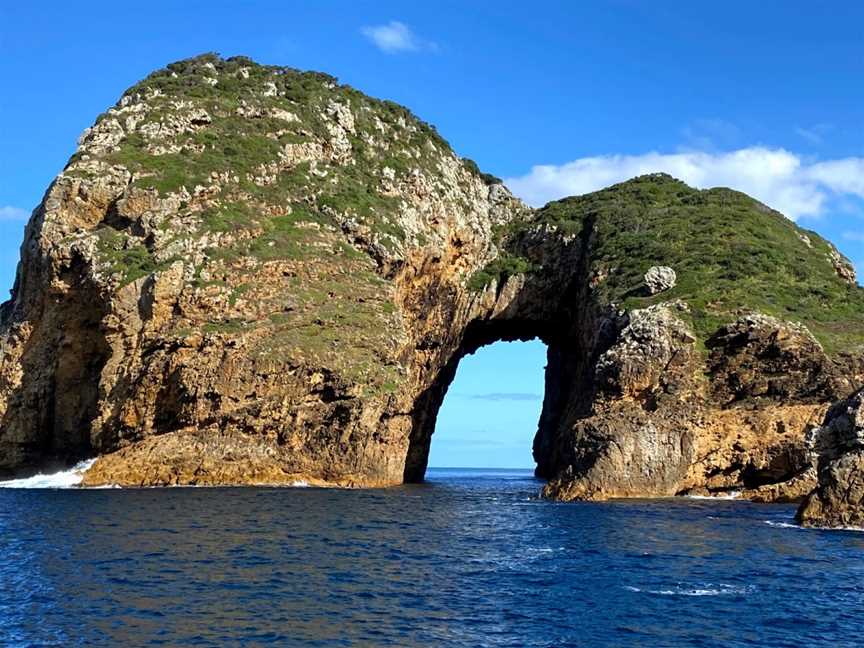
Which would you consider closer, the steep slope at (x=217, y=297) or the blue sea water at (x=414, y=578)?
the blue sea water at (x=414, y=578)

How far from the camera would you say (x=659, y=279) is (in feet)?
281

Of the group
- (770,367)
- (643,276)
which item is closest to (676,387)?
(770,367)

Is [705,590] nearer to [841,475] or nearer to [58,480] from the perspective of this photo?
[841,475]

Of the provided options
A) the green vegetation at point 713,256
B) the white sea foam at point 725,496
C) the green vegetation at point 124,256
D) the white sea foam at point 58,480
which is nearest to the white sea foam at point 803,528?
the white sea foam at point 725,496

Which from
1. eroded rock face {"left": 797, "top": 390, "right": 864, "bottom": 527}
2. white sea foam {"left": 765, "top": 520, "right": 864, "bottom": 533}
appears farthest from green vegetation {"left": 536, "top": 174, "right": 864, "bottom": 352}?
white sea foam {"left": 765, "top": 520, "right": 864, "bottom": 533}

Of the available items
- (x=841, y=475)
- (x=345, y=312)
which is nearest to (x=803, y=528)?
(x=841, y=475)

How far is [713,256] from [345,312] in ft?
122

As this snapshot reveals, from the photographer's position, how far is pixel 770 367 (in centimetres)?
7494

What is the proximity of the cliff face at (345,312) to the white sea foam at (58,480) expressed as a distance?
95.9 inches

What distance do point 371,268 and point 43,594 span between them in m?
67.3

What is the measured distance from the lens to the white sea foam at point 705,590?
99.9 ft

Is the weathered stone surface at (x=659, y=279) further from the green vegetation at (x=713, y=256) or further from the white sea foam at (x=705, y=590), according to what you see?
the white sea foam at (x=705, y=590)

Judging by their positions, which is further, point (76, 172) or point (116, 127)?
point (116, 127)

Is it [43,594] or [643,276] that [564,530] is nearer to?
[43,594]
